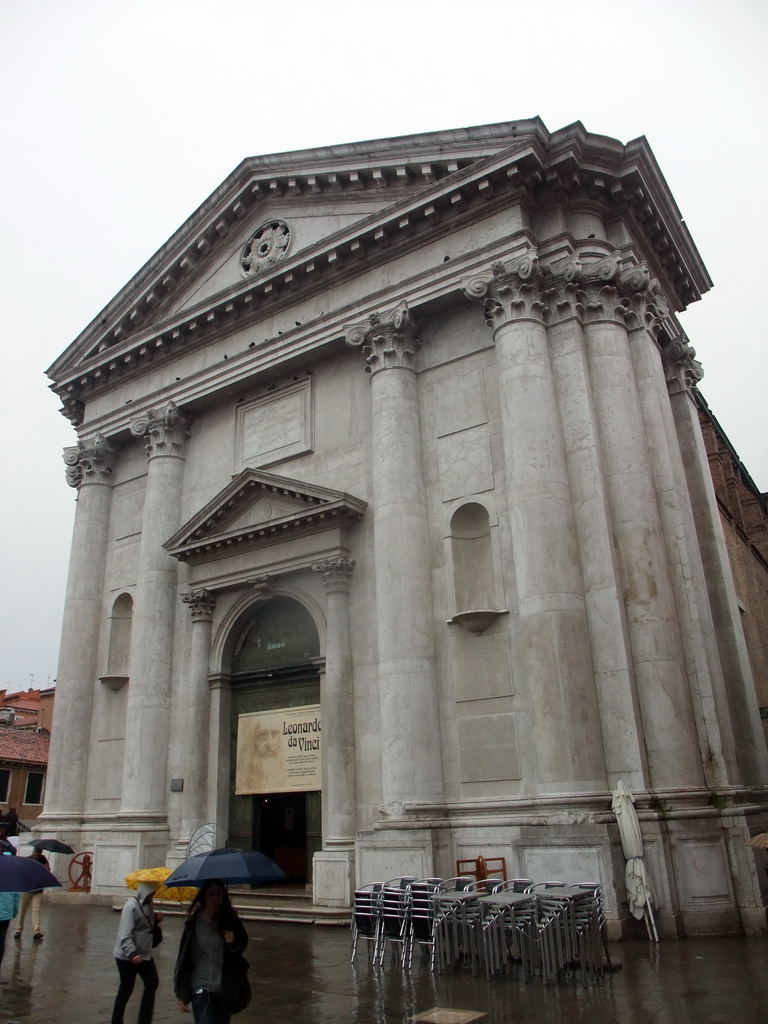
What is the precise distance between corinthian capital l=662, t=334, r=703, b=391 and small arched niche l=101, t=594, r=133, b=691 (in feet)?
50.8

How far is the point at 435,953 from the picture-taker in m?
10.7

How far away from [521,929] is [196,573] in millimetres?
13279

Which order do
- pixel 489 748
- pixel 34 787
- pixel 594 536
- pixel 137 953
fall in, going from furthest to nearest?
pixel 34 787 → pixel 489 748 → pixel 594 536 → pixel 137 953

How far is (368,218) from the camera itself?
19.3m

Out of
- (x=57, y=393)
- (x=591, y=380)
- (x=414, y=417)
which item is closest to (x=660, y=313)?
(x=591, y=380)

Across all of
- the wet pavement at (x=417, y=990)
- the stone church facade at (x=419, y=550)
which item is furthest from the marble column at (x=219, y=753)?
the wet pavement at (x=417, y=990)

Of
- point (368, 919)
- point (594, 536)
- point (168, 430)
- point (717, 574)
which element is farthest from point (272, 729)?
point (717, 574)

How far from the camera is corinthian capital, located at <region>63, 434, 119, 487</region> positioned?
2494 cm

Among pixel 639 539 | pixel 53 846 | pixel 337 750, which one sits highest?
pixel 639 539

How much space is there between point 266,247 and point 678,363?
11.1 metres

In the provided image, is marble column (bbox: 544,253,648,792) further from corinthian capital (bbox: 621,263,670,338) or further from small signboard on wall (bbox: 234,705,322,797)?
small signboard on wall (bbox: 234,705,322,797)

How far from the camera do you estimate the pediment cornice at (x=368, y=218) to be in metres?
17.7

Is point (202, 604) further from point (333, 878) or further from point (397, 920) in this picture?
point (397, 920)

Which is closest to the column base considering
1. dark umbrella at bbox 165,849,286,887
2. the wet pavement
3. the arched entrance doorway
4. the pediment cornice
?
the arched entrance doorway
